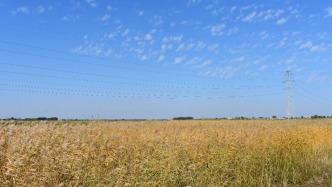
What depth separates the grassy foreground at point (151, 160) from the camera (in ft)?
17.2

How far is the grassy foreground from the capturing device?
5232mm

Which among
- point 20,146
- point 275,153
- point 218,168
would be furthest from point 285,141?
point 20,146

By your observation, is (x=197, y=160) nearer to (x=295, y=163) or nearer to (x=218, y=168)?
(x=218, y=168)

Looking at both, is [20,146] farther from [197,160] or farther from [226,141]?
[226,141]

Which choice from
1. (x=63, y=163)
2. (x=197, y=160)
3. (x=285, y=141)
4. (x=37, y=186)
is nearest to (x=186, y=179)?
(x=197, y=160)

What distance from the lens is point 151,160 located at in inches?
291

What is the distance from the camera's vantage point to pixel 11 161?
4996 millimetres

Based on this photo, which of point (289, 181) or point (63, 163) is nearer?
point (63, 163)

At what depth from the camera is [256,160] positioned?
10109 mm

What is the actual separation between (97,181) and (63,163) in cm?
55

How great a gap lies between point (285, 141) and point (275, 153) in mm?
1300

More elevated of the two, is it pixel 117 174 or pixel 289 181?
pixel 117 174

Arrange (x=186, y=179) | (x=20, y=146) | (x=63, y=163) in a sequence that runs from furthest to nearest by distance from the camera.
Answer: (x=186, y=179), (x=20, y=146), (x=63, y=163)

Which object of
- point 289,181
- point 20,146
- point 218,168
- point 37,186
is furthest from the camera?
point 289,181
